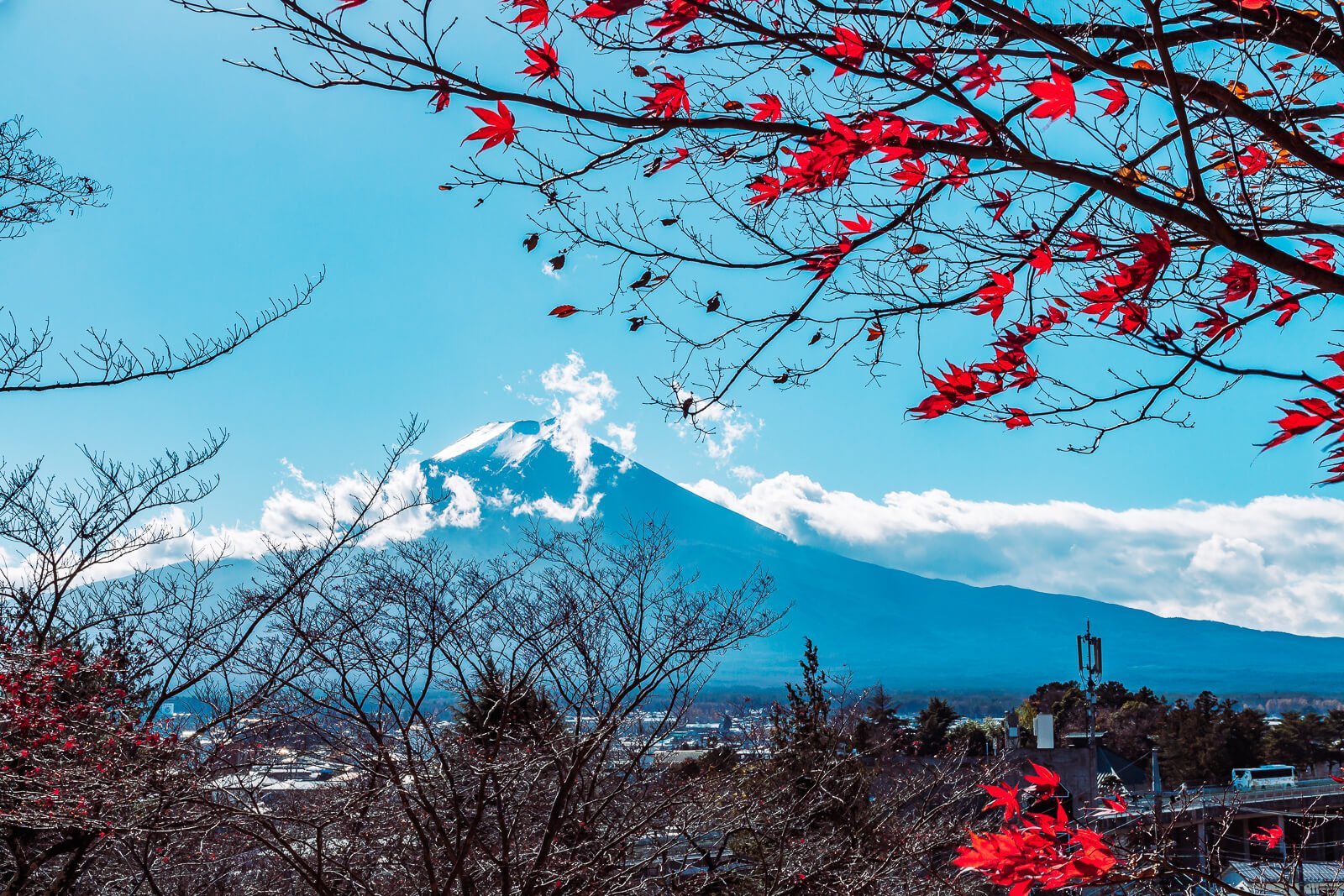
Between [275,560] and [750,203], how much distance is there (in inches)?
254

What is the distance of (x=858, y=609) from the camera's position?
15838cm

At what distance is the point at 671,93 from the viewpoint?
2406 mm

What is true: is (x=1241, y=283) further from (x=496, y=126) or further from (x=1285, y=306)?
(x=496, y=126)

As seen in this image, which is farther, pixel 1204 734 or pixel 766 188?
pixel 1204 734

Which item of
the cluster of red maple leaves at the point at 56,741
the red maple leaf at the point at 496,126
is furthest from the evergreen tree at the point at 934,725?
the red maple leaf at the point at 496,126

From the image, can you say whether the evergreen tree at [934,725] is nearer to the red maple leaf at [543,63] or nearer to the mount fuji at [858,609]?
the red maple leaf at [543,63]

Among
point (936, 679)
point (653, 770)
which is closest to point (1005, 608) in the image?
point (936, 679)

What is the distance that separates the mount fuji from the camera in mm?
114062

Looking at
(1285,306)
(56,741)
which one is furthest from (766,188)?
(56,741)

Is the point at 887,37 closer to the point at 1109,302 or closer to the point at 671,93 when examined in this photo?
the point at 671,93

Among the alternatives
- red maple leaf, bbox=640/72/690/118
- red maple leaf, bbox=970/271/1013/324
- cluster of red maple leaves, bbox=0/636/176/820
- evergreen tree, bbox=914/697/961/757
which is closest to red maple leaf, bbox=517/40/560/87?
red maple leaf, bbox=640/72/690/118

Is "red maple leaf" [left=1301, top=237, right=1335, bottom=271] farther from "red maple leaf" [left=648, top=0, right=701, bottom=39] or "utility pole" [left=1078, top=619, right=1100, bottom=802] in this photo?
"utility pole" [left=1078, top=619, right=1100, bottom=802]

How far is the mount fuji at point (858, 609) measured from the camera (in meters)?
114

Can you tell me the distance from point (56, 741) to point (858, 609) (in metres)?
159
